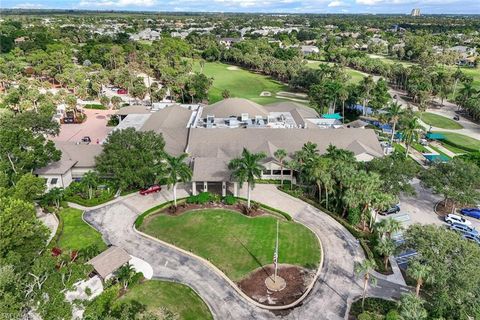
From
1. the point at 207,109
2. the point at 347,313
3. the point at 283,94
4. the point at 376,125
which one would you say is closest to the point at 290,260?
the point at 347,313

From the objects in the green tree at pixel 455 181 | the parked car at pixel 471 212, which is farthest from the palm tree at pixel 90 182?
the parked car at pixel 471 212

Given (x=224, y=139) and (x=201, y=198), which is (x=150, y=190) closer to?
(x=201, y=198)

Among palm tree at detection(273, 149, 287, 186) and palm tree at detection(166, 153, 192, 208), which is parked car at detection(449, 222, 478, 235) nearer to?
palm tree at detection(273, 149, 287, 186)

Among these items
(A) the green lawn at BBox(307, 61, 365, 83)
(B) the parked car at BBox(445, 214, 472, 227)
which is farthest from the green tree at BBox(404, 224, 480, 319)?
(A) the green lawn at BBox(307, 61, 365, 83)

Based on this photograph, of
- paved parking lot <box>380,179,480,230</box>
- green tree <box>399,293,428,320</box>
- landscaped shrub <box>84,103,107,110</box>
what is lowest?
paved parking lot <box>380,179,480,230</box>

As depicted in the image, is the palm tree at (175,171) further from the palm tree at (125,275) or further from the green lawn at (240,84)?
the green lawn at (240,84)

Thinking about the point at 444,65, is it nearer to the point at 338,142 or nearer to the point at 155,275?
the point at 338,142
